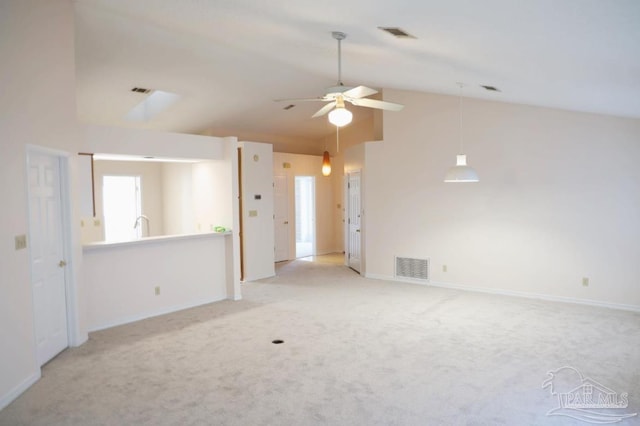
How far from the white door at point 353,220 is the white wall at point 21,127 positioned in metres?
5.20

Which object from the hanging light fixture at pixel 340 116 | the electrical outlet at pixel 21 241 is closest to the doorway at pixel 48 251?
the electrical outlet at pixel 21 241

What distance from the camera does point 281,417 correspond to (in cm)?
294

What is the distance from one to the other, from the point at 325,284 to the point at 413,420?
431 cm

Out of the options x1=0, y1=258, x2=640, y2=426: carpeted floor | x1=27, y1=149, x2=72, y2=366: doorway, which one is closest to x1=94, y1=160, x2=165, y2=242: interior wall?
x1=0, y1=258, x2=640, y2=426: carpeted floor

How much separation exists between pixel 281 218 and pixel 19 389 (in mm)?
6466

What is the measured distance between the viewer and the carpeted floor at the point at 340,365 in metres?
2.99

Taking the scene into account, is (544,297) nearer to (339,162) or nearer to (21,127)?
(339,162)

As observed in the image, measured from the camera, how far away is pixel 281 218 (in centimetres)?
943

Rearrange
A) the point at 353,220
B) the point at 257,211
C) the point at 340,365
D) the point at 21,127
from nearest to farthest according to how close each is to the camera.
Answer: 1. the point at 21,127
2. the point at 340,365
3. the point at 257,211
4. the point at 353,220

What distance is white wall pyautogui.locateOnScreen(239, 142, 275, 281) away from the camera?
7383 mm

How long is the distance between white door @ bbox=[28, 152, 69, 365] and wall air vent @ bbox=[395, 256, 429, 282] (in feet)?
16.4

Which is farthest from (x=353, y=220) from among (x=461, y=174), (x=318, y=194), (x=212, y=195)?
(x=461, y=174)

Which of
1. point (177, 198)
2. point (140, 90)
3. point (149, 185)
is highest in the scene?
point (140, 90)

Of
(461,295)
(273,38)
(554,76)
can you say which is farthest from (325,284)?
(554,76)
